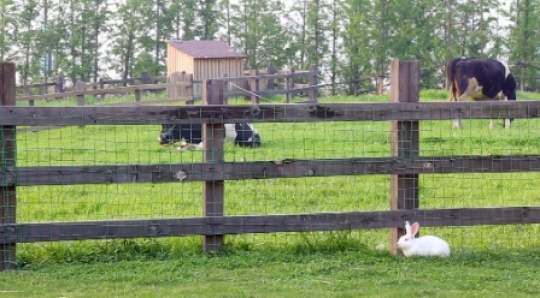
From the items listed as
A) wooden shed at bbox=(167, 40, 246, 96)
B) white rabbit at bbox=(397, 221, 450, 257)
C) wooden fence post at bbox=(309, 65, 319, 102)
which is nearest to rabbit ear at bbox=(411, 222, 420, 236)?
white rabbit at bbox=(397, 221, 450, 257)

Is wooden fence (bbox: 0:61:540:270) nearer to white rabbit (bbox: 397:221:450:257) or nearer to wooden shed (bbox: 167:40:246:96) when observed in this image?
white rabbit (bbox: 397:221:450:257)

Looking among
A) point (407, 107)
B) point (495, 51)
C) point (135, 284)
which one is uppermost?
point (495, 51)

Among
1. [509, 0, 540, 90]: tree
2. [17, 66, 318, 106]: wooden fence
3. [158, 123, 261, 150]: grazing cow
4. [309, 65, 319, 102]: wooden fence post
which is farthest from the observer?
[509, 0, 540, 90]: tree

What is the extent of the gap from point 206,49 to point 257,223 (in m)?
27.6

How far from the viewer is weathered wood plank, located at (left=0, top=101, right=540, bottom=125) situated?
8.37 meters

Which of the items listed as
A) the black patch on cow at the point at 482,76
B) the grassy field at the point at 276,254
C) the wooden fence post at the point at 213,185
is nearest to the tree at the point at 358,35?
the black patch on cow at the point at 482,76

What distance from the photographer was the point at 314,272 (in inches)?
319

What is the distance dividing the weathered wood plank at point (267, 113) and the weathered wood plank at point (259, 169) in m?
0.38

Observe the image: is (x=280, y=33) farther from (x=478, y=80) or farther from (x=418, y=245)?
(x=418, y=245)

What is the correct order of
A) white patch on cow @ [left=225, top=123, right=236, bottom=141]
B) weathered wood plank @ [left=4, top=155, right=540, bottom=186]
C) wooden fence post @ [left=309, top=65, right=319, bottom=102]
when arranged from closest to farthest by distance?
weathered wood plank @ [left=4, top=155, right=540, bottom=186] < white patch on cow @ [left=225, top=123, right=236, bottom=141] < wooden fence post @ [left=309, top=65, right=319, bottom=102]

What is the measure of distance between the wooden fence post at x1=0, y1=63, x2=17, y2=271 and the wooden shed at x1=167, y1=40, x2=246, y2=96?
2636cm

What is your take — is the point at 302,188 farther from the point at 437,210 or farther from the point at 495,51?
the point at 495,51

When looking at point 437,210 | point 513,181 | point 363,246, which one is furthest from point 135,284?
point 513,181

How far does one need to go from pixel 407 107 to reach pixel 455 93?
15.0 meters
